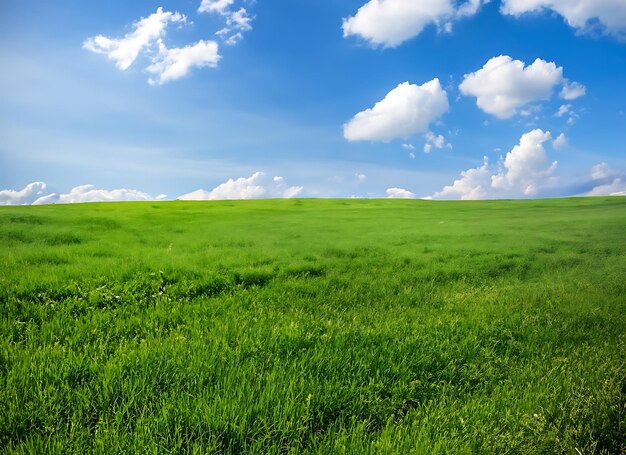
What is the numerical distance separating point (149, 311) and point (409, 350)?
4.77 m

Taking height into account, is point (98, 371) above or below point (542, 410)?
above

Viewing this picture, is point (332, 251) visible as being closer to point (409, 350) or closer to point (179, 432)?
point (409, 350)

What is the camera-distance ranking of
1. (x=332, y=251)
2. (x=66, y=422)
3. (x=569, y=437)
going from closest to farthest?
(x=66, y=422), (x=569, y=437), (x=332, y=251)

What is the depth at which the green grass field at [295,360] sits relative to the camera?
3.80 meters

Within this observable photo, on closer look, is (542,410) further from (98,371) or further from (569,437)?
(98,371)

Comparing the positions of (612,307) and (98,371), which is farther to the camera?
(612,307)

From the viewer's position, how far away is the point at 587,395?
5.14 meters

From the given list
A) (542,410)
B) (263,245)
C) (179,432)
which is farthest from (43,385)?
(263,245)

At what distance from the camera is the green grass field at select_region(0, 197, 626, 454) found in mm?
3799

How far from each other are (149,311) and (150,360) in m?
2.83

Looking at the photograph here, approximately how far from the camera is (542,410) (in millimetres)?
4617

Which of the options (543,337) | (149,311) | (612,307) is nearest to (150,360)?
(149,311)

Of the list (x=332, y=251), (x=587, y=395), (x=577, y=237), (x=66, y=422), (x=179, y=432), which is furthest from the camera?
(x=577, y=237)

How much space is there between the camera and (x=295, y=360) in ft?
17.2
